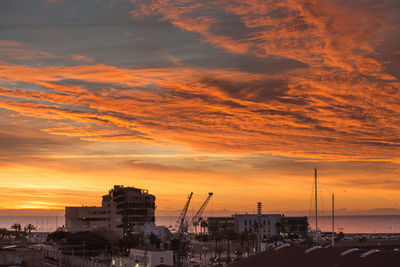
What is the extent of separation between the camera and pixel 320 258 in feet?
171

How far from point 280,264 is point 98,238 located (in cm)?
9522

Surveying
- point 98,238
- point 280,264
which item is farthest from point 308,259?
point 98,238

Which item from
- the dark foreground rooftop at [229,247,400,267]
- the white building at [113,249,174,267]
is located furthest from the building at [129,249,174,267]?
the dark foreground rooftop at [229,247,400,267]

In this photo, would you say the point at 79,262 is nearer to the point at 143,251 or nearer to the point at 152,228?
the point at 143,251

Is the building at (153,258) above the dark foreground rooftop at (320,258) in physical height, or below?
below

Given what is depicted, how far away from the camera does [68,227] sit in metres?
197

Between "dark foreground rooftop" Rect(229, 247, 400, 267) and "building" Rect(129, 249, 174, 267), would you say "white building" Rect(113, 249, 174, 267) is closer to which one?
"building" Rect(129, 249, 174, 267)

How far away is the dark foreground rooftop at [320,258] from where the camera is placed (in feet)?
156

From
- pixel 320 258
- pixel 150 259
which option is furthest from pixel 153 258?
pixel 320 258

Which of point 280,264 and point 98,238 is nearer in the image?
point 280,264

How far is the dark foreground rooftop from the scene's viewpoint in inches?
1873

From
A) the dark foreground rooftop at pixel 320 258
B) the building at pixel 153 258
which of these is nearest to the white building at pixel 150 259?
the building at pixel 153 258

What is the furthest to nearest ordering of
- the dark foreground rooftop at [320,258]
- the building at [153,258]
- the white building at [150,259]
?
the white building at [150,259] < the building at [153,258] < the dark foreground rooftop at [320,258]

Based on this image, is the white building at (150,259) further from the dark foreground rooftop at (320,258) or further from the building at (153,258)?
the dark foreground rooftop at (320,258)
